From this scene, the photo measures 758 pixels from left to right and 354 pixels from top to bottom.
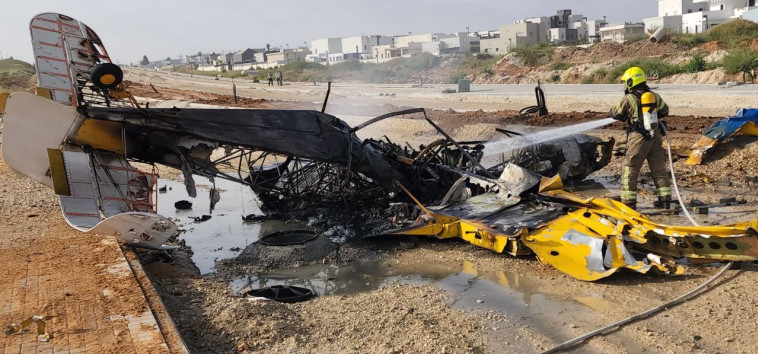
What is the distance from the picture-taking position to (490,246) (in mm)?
7609

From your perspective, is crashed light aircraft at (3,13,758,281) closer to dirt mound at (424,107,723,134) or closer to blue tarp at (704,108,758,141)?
blue tarp at (704,108,758,141)

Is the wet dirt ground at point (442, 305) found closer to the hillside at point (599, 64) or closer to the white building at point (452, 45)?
the hillside at point (599, 64)

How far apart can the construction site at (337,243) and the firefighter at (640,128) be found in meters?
0.06

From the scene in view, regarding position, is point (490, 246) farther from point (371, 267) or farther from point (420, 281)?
point (371, 267)

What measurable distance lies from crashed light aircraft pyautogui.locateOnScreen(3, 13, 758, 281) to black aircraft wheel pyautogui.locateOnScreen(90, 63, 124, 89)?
0.01 metres

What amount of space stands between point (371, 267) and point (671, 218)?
4566 mm

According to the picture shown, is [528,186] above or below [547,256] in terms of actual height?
above

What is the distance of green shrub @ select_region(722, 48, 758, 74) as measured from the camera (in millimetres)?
28839

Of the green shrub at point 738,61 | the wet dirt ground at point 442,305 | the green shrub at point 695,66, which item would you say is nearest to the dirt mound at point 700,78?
the green shrub at point 738,61

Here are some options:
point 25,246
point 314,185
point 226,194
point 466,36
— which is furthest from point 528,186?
point 466,36

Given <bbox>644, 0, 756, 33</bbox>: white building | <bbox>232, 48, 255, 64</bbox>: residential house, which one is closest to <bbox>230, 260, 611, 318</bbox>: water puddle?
<bbox>644, 0, 756, 33</bbox>: white building

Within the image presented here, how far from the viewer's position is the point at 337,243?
29.9 ft

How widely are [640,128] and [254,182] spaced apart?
567cm

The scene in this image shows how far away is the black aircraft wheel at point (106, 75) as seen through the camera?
7.02m
